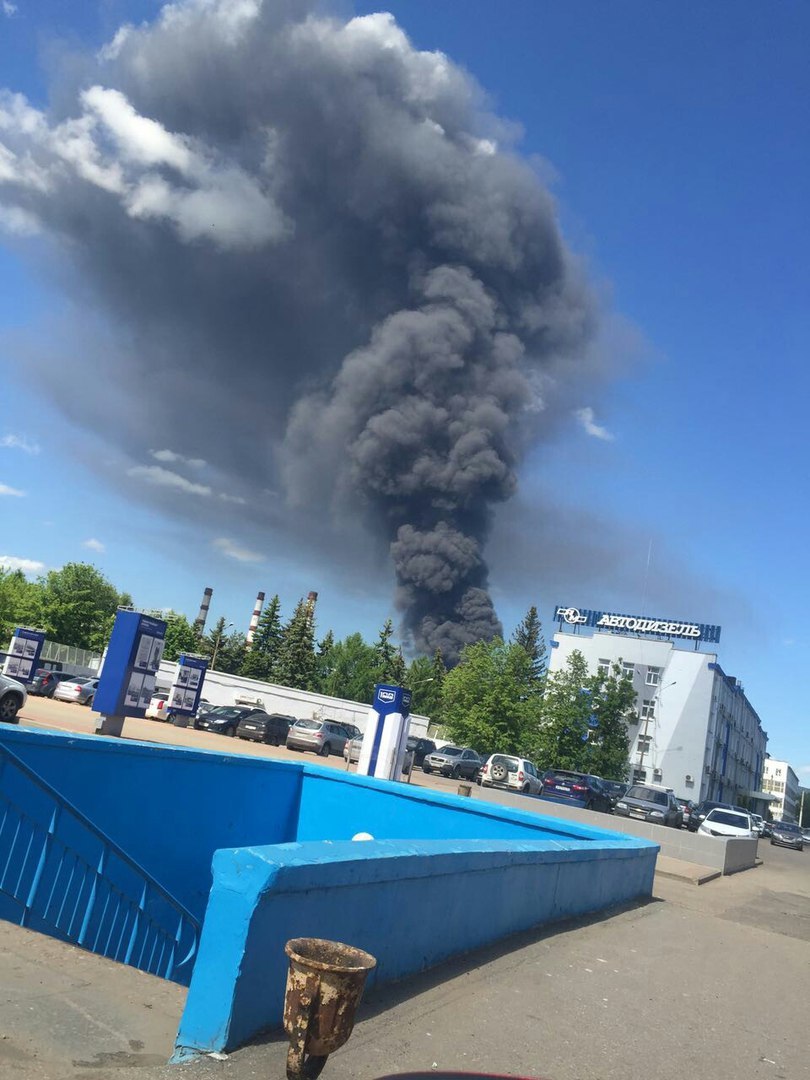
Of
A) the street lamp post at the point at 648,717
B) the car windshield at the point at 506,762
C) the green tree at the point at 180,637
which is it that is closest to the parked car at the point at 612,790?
the car windshield at the point at 506,762

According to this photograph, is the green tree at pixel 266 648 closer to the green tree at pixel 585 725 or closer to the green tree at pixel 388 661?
the green tree at pixel 388 661

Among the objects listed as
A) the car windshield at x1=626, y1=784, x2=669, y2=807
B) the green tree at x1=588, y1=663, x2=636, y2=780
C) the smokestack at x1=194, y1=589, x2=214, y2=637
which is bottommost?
the car windshield at x1=626, y1=784, x2=669, y2=807

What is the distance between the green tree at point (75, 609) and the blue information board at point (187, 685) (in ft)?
164

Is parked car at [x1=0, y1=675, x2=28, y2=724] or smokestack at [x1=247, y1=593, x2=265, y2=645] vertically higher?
smokestack at [x1=247, y1=593, x2=265, y2=645]

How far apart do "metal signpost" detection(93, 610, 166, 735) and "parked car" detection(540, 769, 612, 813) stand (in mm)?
14692

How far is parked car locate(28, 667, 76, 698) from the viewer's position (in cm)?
3472

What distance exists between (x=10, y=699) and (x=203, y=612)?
249 ft

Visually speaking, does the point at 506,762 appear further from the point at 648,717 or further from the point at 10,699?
the point at 648,717

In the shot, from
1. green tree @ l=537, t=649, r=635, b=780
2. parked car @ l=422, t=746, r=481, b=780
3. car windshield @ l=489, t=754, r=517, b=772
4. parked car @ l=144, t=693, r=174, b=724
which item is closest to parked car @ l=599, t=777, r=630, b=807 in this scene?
car windshield @ l=489, t=754, r=517, b=772

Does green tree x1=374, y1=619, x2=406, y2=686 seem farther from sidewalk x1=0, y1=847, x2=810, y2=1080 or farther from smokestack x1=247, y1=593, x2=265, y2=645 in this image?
sidewalk x1=0, y1=847, x2=810, y2=1080

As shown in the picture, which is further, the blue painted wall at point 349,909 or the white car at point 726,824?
the white car at point 726,824

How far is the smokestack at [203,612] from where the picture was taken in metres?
91.3

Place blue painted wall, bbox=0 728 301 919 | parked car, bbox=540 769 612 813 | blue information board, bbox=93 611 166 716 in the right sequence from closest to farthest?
blue painted wall, bbox=0 728 301 919, blue information board, bbox=93 611 166 716, parked car, bbox=540 769 612 813

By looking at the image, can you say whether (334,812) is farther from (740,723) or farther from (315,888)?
(740,723)
